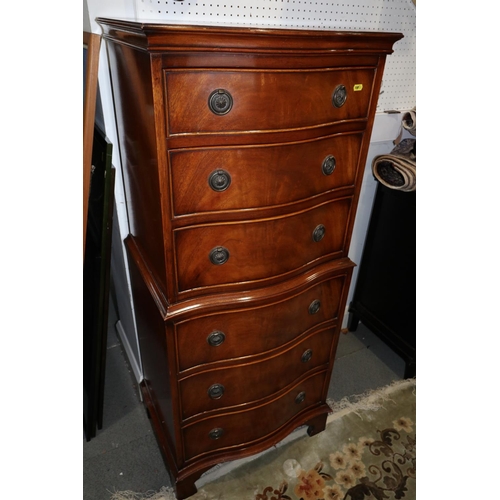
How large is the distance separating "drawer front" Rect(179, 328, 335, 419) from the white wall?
2.25 feet

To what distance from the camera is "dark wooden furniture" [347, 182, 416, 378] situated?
2201 millimetres

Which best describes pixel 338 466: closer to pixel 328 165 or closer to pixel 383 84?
pixel 328 165

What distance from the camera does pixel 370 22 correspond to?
1854 millimetres

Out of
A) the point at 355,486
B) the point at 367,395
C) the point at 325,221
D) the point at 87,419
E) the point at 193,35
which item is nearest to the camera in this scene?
the point at 193,35

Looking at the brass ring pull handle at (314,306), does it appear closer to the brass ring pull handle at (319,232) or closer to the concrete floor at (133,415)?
the brass ring pull handle at (319,232)

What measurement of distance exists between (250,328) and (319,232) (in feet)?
1.44

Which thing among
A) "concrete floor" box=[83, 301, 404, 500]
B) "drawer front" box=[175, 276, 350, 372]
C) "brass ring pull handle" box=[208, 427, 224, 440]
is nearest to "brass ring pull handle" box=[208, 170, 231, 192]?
"drawer front" box=[175, 276, 350, 372]

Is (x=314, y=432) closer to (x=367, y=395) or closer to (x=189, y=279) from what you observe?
(x=367, y=395)

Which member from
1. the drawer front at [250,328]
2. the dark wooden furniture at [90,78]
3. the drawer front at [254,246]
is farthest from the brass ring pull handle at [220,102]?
the drawer front at [250,328]

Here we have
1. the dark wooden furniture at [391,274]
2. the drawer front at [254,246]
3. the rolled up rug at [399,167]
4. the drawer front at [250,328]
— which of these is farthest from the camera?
the dark wooden furniture at [391,274]

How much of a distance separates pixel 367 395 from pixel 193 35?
2116mm

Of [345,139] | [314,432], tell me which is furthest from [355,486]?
[345,139]

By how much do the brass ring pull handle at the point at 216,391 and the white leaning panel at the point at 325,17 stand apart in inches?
54.1

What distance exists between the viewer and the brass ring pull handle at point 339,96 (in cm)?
118
